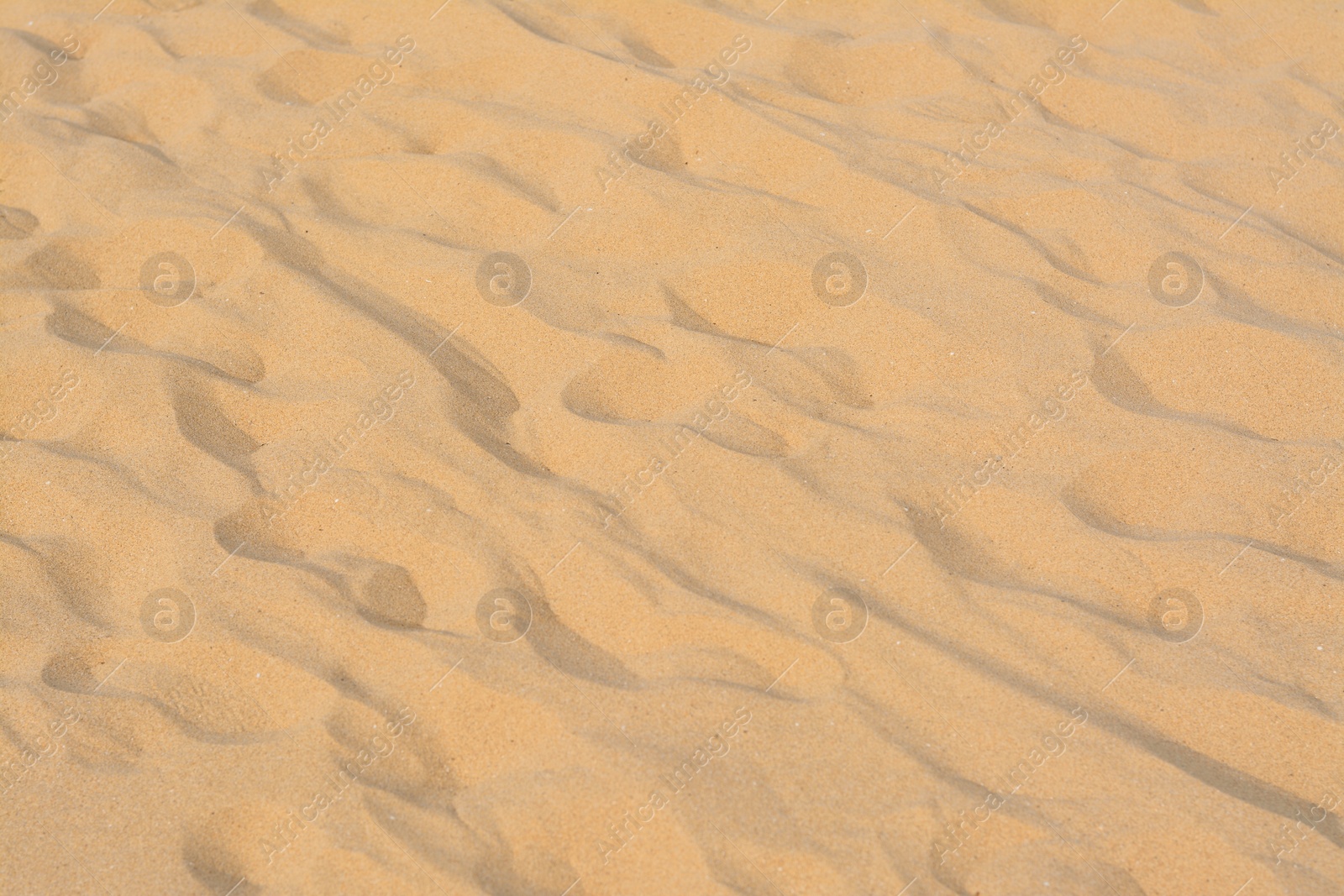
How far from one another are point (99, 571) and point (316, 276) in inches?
38.6

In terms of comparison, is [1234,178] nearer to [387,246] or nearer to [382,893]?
[387,246]

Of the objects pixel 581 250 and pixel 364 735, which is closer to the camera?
pixel 364 735

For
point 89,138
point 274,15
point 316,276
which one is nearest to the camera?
point 316,276

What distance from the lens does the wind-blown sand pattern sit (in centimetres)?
206

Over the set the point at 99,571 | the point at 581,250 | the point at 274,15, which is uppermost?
the point at 274,15

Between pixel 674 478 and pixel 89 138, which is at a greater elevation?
pixel 89 138

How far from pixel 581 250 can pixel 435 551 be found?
1.03 m

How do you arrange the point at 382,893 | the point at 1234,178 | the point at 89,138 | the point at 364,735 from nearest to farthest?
1. the point at 382,893
2. the point at 364,735
3. the point at 1234,178
4. the point at 89,138

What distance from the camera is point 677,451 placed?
2547mm

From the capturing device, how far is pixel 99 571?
2.46m

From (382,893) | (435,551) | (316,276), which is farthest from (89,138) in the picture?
(382,893)

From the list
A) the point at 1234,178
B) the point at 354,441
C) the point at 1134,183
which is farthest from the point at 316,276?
the point at 1234,178

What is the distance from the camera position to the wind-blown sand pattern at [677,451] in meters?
2.06

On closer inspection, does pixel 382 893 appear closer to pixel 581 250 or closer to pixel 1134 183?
pixel 581 250
